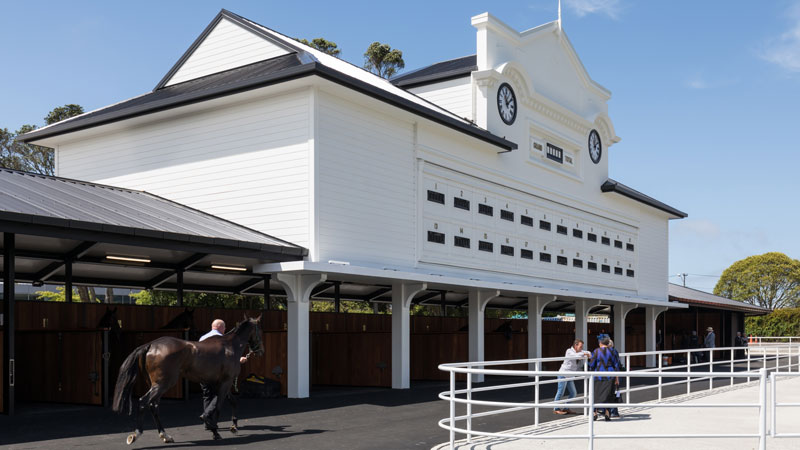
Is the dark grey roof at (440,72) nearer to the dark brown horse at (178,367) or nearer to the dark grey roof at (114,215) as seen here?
the dark grey roof at (114,215)

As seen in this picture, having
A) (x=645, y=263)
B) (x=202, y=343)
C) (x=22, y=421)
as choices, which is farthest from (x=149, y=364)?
(x=645, y=263)

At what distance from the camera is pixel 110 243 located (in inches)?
671

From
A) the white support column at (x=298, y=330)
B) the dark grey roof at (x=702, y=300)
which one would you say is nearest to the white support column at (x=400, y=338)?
the white support column at (x=298, y=330)

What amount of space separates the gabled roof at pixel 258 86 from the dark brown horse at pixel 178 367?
7.92 meters

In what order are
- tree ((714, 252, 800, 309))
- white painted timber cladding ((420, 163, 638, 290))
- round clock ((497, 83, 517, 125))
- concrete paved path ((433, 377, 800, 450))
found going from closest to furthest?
concrete paved path ((433, 377, 800, 450))
white painted timber cladding ((420, 163, 638, 290))
round clock ((497, 83, 517, 125))
tree ((714, 252, 800, 309))

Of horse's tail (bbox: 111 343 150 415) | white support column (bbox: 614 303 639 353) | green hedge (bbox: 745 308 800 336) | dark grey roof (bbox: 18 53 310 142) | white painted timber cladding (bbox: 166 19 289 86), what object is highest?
white painted timber cladding (bbox: 166 19 289 86)

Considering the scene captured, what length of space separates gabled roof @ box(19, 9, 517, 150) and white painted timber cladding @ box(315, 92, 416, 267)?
2.85 ft

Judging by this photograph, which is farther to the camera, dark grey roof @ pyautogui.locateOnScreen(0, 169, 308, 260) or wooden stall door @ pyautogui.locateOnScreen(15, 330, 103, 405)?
wooden stall door @ pyautogui.locateOnScreen(15, 330, 103, 405)

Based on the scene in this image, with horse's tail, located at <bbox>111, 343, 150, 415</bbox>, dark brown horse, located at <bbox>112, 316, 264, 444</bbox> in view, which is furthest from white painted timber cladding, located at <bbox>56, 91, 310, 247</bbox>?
horse's tail, located at <bbox>111, 343, 150, 415</bbox>

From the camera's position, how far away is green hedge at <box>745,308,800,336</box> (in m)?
77.2

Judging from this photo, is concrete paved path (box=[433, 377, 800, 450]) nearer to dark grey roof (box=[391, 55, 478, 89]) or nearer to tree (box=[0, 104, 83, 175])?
dark grey roof (box=[391, 55, 478, 89])

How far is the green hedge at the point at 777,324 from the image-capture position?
77.2 m

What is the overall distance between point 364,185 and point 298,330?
439 centimetres

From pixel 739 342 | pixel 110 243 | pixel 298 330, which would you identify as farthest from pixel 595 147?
pixel 110 243
